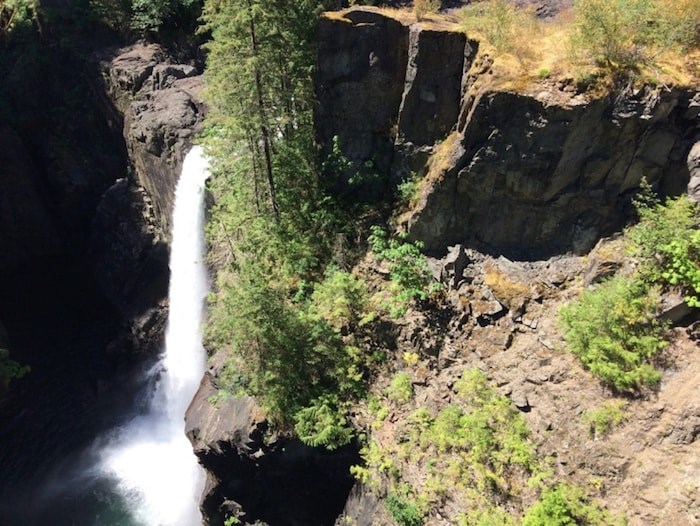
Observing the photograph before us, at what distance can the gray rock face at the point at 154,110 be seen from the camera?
721 inches

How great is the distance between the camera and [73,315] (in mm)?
21875

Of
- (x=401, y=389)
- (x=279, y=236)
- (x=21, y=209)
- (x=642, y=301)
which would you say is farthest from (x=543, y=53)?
(x=21, y=209)

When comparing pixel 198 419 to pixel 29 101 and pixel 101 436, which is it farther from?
pixel 29 101

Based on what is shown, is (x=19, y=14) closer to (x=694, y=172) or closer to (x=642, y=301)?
(x=694, y=172)

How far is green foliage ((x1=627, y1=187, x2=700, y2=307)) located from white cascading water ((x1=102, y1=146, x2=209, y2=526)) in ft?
38.4

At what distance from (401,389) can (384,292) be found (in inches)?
88.8

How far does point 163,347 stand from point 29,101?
14.0m

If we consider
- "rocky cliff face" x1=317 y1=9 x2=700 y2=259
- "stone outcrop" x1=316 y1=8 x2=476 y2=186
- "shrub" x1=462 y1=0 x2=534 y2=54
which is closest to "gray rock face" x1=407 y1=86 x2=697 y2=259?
"rocky cliff face" x1=317 y1=9 x2=700 y2=259

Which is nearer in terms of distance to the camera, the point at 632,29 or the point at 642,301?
the point at 642,301

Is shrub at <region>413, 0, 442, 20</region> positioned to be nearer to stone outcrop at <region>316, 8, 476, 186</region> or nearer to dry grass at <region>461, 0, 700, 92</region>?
stone outcrop at <region>316, 8, 476, 186</region>

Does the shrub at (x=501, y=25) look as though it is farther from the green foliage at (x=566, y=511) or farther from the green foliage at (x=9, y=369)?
the green foliage at (x=9, y=369)

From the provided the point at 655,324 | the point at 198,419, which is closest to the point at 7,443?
the point at 198,419

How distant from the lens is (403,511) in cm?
927

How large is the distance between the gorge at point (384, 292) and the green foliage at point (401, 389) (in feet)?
0.30
